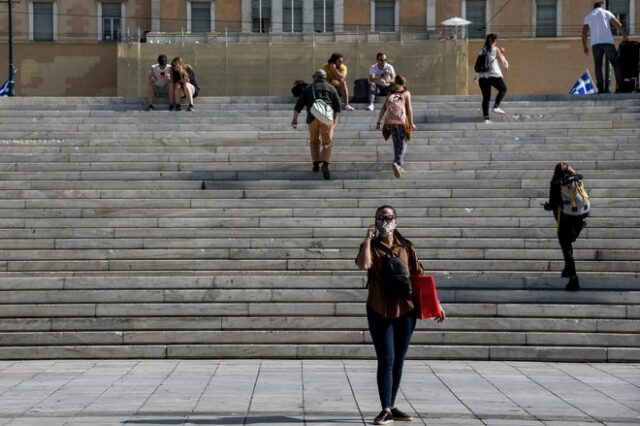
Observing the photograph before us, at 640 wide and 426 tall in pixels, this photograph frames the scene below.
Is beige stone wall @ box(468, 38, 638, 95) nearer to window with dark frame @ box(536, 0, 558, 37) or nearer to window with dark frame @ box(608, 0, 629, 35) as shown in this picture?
window with dark frame @ box(536, 0, 558, 37)

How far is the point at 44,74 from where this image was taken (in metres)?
53.7

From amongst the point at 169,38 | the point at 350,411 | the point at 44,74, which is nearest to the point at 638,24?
the point at 169,38

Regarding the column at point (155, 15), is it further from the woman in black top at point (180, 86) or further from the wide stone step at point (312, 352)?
the wide stone step at point (312, 352)

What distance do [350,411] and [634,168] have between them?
11195 mm

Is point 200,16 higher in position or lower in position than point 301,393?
higher

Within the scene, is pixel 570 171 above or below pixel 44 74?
below

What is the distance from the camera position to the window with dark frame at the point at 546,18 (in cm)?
5278

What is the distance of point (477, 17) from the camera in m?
53.4

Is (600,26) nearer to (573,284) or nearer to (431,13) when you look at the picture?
(573,284)

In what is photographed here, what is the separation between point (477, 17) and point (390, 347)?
42.1m

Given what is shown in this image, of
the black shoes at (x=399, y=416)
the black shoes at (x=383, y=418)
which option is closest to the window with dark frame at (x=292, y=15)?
the black shoes at (x=399, y=416)

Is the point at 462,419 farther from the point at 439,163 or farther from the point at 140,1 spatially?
the point at 140,1

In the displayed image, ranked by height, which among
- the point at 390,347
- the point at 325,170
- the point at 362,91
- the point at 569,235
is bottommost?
the point at 390,347

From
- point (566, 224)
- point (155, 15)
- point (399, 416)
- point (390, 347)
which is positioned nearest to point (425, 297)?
point (390, 347)
